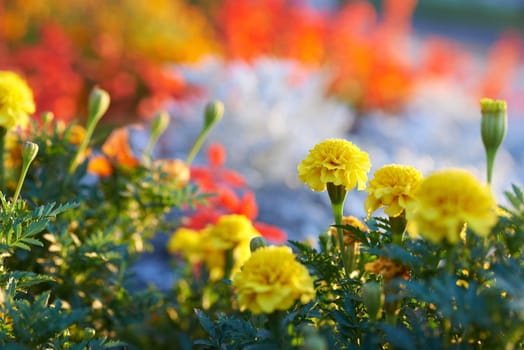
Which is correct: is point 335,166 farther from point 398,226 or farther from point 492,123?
point 492,123

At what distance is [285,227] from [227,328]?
3.81 ft

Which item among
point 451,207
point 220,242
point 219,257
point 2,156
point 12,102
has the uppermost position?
point 451,207

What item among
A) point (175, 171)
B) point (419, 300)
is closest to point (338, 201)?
point (419, 300)

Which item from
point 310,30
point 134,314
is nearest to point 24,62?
point 310,30

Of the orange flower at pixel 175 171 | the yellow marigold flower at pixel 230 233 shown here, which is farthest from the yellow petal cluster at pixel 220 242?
the orange flower at pixel 175 171

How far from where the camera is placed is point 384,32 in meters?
Result: 3.75

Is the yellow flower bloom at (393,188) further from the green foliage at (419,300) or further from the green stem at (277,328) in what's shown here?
the green stem at (277,328)

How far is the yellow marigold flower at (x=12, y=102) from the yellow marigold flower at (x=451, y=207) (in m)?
0.69

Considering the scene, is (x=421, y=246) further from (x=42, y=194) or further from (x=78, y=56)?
(x=78, y=56)

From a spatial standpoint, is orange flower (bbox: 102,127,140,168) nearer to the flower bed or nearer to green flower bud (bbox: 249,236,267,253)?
the flower bed

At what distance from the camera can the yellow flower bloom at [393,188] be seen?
881 mm

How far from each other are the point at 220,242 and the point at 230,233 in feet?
0.09

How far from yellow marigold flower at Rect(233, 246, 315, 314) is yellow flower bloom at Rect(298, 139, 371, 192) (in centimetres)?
16

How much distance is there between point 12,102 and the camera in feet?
3.58
